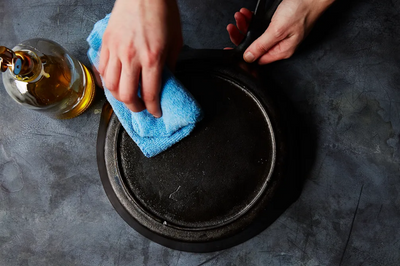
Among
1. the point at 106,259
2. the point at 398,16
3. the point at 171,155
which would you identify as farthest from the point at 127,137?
the point at 398,16

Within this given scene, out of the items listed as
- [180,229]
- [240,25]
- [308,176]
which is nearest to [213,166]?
[180,229]

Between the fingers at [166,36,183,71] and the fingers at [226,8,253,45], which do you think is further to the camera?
the fingers at [226,8,253,45]

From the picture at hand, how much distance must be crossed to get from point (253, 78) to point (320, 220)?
391 millimetres

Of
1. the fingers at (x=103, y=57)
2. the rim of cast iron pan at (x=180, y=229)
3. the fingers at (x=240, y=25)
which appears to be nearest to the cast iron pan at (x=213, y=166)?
the rim of cast iron pan at (x=180, y=229)

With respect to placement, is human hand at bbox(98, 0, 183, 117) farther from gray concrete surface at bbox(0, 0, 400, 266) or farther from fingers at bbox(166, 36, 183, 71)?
gray concrete surface at bbox(0, 0, 400, 266)

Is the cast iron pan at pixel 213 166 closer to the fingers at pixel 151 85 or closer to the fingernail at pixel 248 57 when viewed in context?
the fingernail at pixel 248 57

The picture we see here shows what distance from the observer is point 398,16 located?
0.81 metres

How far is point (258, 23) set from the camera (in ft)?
2.26

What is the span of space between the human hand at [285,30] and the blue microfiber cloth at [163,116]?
0.22 meters

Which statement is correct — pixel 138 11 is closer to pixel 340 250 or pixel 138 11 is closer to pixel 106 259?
pixel 106 259

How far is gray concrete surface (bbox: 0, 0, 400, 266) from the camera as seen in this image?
31.4 inches

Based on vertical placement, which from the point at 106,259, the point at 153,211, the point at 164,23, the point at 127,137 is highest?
the point at 164,23

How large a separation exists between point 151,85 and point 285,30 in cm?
35

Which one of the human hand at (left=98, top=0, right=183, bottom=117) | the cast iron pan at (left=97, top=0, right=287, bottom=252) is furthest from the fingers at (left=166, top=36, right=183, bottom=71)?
the cast iron pan at (left=97, top=0, right=287, bottom=252)
